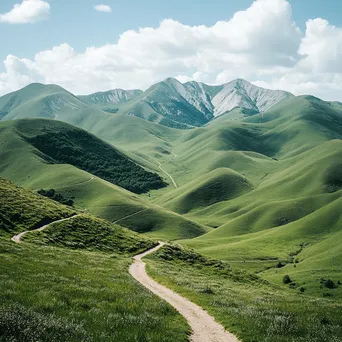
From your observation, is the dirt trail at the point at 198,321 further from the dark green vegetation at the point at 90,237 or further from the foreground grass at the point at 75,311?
the dark green vegetation at the point at 90,237

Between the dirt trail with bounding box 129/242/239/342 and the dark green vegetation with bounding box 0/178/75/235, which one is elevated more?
the dirt trail with bounding box 129/242/239/342

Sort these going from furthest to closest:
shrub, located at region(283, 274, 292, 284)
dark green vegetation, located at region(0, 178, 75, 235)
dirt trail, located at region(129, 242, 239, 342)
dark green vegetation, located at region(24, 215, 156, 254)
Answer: shrub, located at region(283, 274, 292, 284) < dark green vegetation, located at region(0, 178, 75, 235) < dark green vegetation, located at region(24, 215, 156, 254) < dirt trail, located at region(129, 242, 239, 342)

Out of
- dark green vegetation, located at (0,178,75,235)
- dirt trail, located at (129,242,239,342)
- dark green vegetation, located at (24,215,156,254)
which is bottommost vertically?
dark green vegetation, located at (24,215,156,254)

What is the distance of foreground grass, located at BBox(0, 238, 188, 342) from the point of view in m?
14.0

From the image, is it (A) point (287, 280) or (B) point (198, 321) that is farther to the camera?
(A) point (287, 280)

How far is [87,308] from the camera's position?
19.8m

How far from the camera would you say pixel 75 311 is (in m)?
18.3

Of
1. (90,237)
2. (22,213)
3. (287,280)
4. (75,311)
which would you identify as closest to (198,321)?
(75,311)

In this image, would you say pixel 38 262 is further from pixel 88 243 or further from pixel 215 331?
pixel 88 243

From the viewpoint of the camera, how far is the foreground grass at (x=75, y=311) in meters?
14.0

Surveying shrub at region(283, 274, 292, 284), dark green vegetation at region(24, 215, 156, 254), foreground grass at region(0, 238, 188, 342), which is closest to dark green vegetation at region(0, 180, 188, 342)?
foreground grass at region(0, 238, 188, 342)

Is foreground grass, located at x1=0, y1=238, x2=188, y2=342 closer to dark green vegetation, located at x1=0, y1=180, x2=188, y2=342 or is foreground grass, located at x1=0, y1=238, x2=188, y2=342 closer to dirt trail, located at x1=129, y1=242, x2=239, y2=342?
dark green vegetation, located at x1=0, y1=180, x2=188, y2=342

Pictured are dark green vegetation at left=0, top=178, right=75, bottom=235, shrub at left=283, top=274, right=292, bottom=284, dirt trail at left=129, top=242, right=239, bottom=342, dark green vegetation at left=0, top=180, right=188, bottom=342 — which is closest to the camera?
dark green vegetation at left=0, top=180, right=188, bottom=342

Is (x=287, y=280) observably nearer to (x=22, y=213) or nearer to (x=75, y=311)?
(x=22, y=213)
